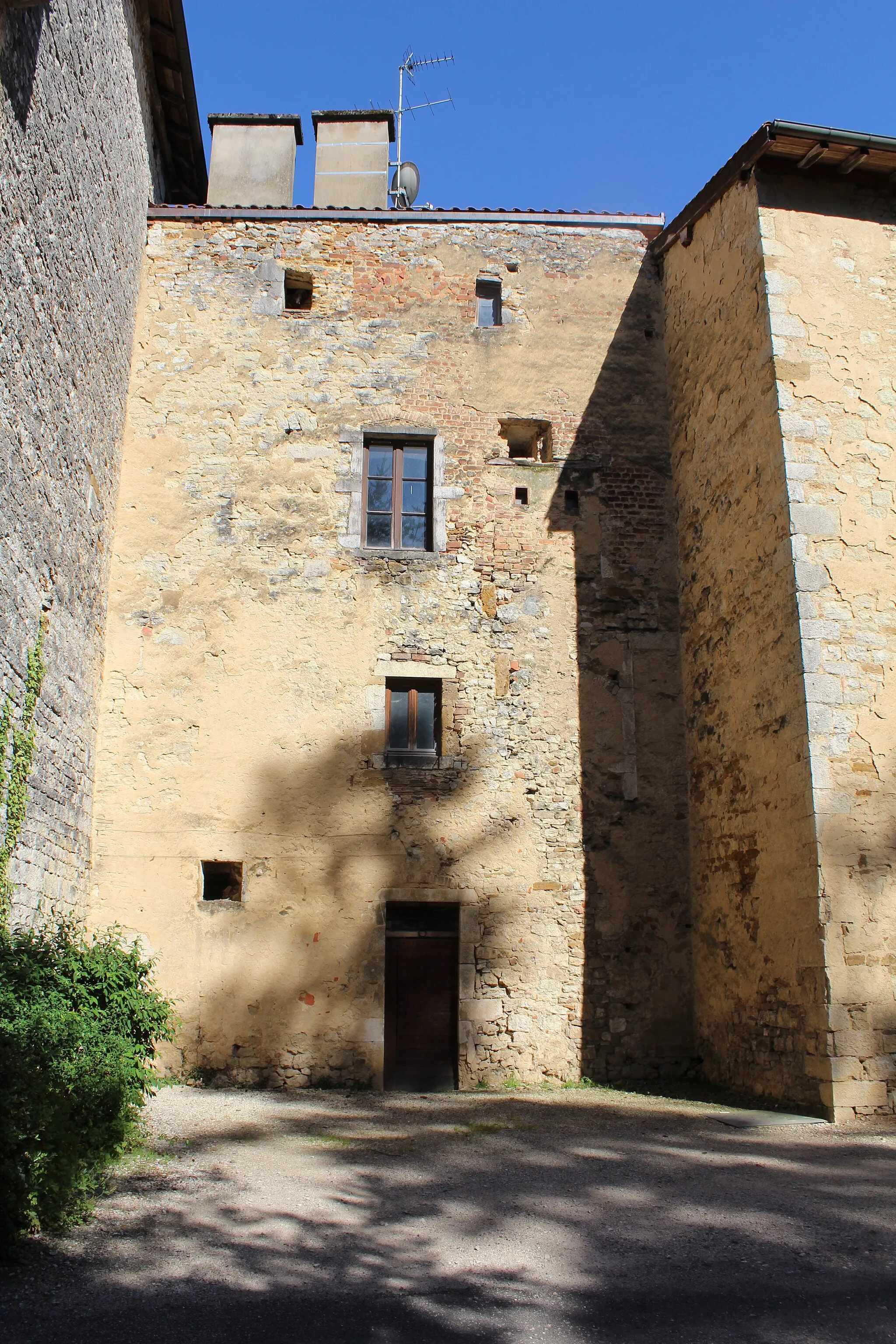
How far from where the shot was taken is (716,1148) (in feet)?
18.7

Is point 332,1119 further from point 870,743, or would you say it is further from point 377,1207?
point 870,743

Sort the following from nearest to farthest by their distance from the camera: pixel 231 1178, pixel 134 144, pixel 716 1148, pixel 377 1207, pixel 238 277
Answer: pixel 377 1207, pixel 231 1178, pixel 716 1148, pixel 134 144, pixel 238 277

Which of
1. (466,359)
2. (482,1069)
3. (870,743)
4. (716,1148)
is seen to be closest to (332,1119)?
(482,1069)

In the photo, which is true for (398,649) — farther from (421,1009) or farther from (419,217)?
(419,217)

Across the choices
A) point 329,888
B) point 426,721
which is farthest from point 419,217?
point 329,888

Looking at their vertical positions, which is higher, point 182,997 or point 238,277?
point 238,277

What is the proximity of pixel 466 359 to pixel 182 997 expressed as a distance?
6.22 meters

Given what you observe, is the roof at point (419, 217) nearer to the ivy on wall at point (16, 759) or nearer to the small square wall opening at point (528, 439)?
the small square wall opening at point (528, 439)

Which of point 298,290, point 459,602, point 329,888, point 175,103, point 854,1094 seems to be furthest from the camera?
point 175,103

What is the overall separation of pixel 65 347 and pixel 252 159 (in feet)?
15.6

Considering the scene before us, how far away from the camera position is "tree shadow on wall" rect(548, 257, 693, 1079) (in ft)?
26.7

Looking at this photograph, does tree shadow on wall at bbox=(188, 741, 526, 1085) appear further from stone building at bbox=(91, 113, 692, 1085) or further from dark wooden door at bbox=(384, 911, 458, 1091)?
dark wooden door at bbox=(384, 911, 458, 1091)

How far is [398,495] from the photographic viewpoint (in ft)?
30.5

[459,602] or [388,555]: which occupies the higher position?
[388,555]
